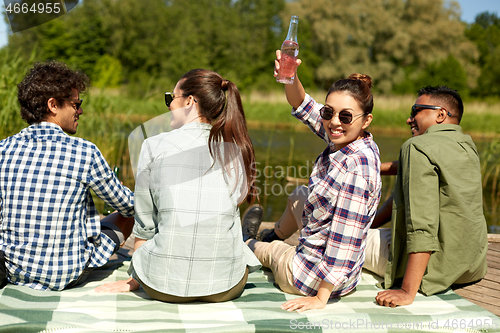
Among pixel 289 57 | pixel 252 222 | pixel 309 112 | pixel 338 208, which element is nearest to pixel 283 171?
pixel 252 222

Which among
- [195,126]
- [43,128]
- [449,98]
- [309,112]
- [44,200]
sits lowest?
[44,200]

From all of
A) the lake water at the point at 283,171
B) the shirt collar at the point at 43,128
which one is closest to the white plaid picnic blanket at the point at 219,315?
the shirt collar at the point at 43,128

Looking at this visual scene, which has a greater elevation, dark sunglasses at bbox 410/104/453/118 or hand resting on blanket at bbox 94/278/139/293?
dark sunglasses at bbox 410/104/453/118

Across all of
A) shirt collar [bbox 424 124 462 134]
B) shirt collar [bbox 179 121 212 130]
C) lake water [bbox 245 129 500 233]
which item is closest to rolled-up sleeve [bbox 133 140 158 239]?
shirt collar [bbox 179 121 212 130]

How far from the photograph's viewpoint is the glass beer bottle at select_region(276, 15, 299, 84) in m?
2.17

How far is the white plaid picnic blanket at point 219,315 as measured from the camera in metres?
1.68

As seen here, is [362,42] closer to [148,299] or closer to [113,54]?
[113,54]

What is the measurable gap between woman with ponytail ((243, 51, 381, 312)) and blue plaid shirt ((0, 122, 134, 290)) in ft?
3.28

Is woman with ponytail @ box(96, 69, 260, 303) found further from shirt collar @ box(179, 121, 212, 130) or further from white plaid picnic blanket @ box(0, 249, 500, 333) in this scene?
white plaid picnic blanket @ box(0, 249, 500, 333)

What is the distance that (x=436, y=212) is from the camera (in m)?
2.10

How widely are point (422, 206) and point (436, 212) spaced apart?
80mm

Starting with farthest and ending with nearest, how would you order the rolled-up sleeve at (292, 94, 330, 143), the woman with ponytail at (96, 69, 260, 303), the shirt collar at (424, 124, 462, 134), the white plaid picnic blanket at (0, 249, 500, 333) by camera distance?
the rolled-up sleeve at (292, 94, 330, 143) < the shirt collar at (424, 124, 462, 134) < the woman with ponytail at (96, 69, 260, 303) < the white plaid picnic blanket at (0, 249, 500, 333)

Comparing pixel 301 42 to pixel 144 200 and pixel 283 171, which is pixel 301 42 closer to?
pixel 283 171

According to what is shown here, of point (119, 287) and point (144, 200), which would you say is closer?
point (144, 200)
